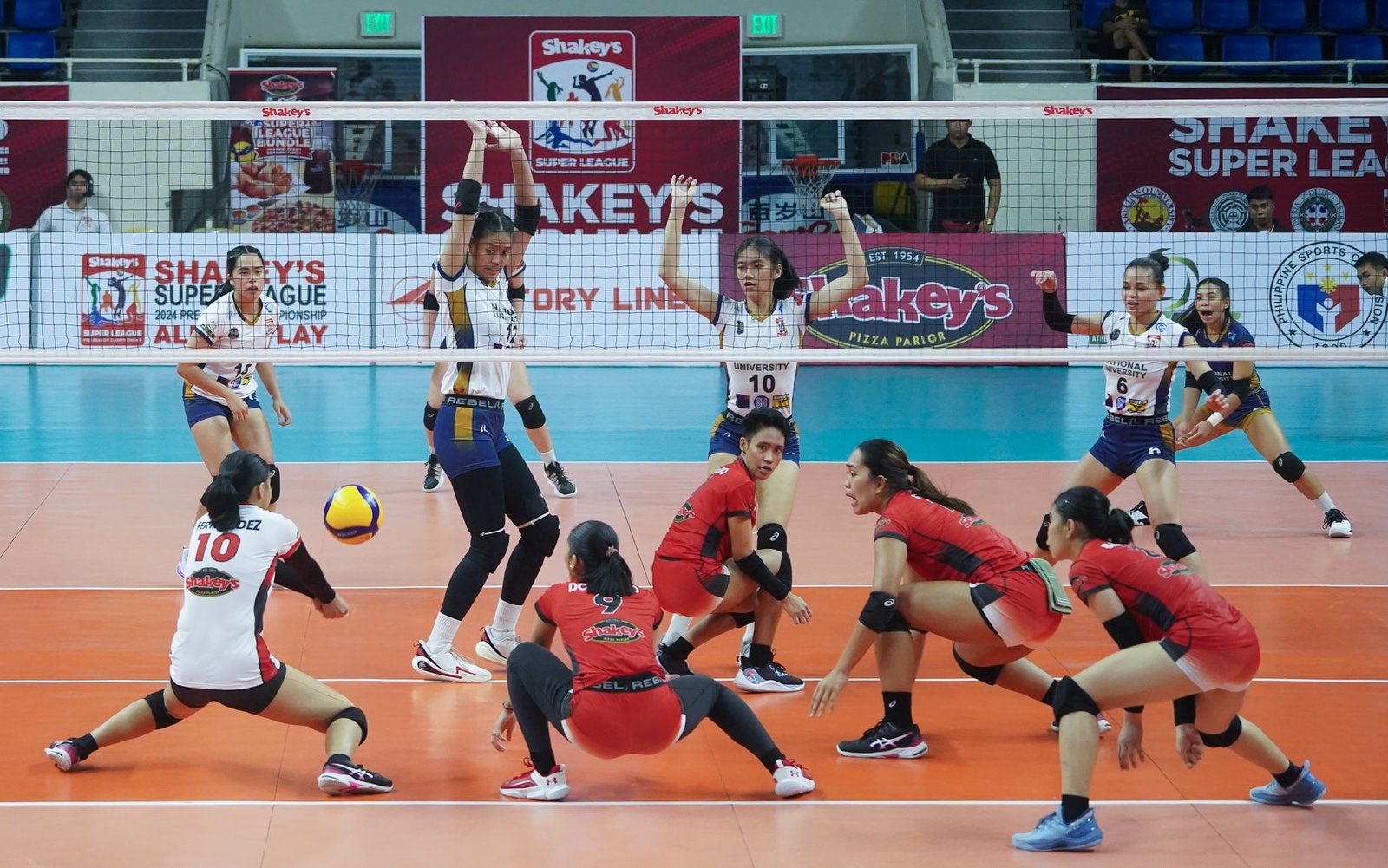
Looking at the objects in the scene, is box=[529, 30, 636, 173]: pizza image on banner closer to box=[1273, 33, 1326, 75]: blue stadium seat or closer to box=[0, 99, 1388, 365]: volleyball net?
box=[0, 99, 1388, 365]: volleyball net

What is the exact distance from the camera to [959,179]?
19219mm

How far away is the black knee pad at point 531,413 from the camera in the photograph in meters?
11.2

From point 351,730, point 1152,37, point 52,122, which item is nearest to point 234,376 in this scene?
point 351,730

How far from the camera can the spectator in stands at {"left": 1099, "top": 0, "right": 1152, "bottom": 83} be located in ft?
72.9

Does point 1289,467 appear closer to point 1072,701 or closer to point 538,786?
point 1072,701

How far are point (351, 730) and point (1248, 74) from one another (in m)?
20.7

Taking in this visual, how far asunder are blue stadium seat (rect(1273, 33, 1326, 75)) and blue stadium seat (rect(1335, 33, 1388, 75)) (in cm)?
32

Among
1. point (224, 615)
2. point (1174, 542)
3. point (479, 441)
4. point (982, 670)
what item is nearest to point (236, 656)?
point (224, 615)

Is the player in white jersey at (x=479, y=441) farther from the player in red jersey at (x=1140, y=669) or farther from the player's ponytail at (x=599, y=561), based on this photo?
the player in red jersey at (x=1140, y=669)

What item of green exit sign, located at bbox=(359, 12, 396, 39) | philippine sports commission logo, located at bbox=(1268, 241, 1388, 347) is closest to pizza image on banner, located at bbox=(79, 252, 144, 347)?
green exit sign, located at bbox=(359, 12, 396, 39)

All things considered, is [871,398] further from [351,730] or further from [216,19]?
[216,19]

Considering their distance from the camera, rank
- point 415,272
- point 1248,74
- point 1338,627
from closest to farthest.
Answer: point 1338,627
point 415,272
point 1248,74

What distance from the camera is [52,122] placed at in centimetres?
2061

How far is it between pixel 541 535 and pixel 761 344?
63.7 inches
